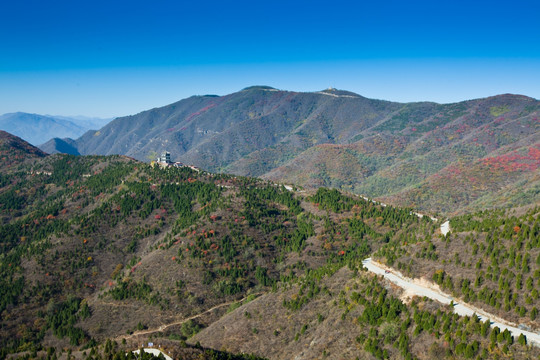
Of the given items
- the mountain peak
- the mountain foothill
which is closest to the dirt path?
the mountain foothill

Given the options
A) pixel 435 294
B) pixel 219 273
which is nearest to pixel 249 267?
pixel 219 273

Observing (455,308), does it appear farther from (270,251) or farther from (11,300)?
(11,300)

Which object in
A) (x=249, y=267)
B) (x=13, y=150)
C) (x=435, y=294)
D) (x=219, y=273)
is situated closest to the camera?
(x=435, y=294)

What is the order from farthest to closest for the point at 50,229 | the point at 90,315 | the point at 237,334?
1. the point at 50,229
2. the point at 90,315
3. the point at 237,334

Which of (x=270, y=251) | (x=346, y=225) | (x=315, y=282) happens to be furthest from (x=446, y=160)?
(x=315, y=282)

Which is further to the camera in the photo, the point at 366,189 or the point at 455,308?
the point at 366,189

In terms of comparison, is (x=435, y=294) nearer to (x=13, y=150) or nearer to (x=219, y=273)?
(x=219, y=273)

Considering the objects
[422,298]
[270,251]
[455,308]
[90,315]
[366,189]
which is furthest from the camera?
[366,189]
